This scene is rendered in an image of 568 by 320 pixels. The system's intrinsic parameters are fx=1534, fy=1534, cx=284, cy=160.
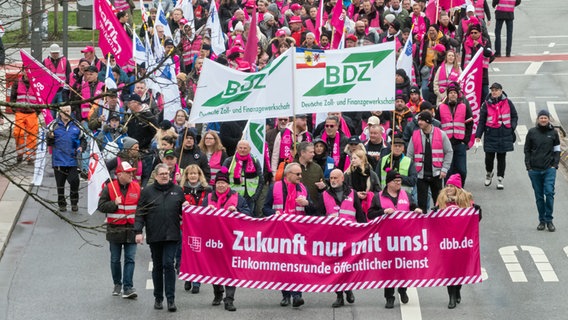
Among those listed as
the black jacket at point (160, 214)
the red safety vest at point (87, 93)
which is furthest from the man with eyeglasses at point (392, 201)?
the red safety vest at point (87, 93)

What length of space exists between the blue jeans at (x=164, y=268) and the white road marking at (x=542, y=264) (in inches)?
182

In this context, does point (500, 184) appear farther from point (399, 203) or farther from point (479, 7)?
point (479, 7)

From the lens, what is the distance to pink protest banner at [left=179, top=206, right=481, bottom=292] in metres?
17.7

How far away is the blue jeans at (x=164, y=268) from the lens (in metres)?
17.7

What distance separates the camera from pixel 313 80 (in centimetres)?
1981

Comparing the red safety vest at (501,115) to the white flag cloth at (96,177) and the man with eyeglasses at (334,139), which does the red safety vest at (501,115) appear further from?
the white flag cloth at (96,177)

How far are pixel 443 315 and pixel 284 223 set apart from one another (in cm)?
211

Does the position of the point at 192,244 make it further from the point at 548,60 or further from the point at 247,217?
the point at 548,60

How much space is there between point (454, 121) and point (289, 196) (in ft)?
17.6

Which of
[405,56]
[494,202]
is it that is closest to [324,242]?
[494,202]

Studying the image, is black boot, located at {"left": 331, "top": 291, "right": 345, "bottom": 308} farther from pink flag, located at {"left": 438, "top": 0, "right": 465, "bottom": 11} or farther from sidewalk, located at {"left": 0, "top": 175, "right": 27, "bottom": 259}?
pink flag, located at {"left": 438, "top": 0, "right": 465, "bottom": 11}

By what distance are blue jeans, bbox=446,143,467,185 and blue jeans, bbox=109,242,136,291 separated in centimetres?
622

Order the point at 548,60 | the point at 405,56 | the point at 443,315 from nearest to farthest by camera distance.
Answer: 1. the point at 443,315
2. the point at 405,56
3. the point at 548,60

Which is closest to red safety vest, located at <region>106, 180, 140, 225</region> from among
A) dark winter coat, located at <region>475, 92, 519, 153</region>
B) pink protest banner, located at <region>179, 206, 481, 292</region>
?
pink protest banner, located at <region>179, 206, 481, 292</region>
